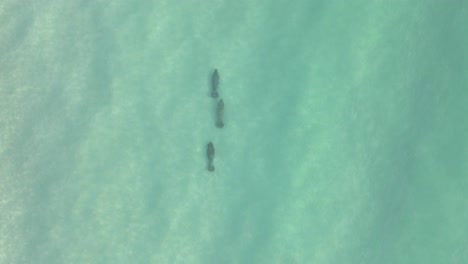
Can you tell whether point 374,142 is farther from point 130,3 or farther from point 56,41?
point 56,41

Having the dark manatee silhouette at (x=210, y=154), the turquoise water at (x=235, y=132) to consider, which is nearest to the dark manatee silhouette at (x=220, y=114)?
the turquoise water at (x=235, y=132)

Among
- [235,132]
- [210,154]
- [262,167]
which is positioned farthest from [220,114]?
[262,167]

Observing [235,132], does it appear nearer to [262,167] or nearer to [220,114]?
[220,114]

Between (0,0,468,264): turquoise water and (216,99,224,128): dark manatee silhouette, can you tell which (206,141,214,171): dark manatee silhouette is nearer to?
(0,0,468,264): turquoise water

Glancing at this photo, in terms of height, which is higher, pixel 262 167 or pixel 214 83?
pixel 214 83

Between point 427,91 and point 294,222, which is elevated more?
point 427,91

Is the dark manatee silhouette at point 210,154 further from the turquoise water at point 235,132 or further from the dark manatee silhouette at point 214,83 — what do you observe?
the dark manatee silhouette at point 214,83

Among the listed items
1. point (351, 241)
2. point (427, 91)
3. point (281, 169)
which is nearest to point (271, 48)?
point (281, 169)

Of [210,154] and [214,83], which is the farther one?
[214,83]

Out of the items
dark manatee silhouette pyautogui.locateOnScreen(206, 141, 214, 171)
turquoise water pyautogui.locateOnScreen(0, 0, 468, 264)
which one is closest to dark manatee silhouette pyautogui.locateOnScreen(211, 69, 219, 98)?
turquoise water pyautogui.locateOnScreen(0, 0, 468, 264)
